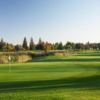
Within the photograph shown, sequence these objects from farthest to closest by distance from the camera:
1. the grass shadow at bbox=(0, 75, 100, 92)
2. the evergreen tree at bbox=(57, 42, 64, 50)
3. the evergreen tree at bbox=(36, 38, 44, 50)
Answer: the evergreen tree at bbox=(57, 42, 64, 50)
the evergreen tree at bbox=(36, 38, 44, 50)
the grass shadow at bbox=(0, 75, 100, 92)

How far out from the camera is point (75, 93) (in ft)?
54.0

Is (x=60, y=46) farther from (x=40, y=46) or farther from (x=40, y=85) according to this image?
(x=40, y=85)

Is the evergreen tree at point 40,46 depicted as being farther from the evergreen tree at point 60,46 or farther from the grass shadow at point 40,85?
the grass shadow at point 40,85

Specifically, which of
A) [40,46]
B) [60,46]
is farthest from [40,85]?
[60,46]

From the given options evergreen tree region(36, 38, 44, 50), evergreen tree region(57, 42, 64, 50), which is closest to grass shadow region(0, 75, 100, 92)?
evergreen tree region(36, 38, 44, 50)

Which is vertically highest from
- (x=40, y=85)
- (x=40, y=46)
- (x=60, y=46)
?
(x=40, y=46)

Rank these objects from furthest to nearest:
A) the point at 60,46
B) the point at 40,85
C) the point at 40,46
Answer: the point at 60,46 → the point at 40,46 → the point at 40,85

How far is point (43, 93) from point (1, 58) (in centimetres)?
4384

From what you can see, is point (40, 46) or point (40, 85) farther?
point (40, 46)

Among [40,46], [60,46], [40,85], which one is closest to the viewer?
[40,85]

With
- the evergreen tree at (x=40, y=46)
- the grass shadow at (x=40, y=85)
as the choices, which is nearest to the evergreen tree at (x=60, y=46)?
the evergreen tree at (x=40, y=46)

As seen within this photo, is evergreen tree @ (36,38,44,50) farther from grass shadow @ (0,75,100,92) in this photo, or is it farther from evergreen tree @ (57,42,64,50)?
grass shadow @ (0,75,100,92)

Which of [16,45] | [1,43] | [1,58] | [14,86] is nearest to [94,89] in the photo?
[14,86]

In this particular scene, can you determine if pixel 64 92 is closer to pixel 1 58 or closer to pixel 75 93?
pixel 75 93
